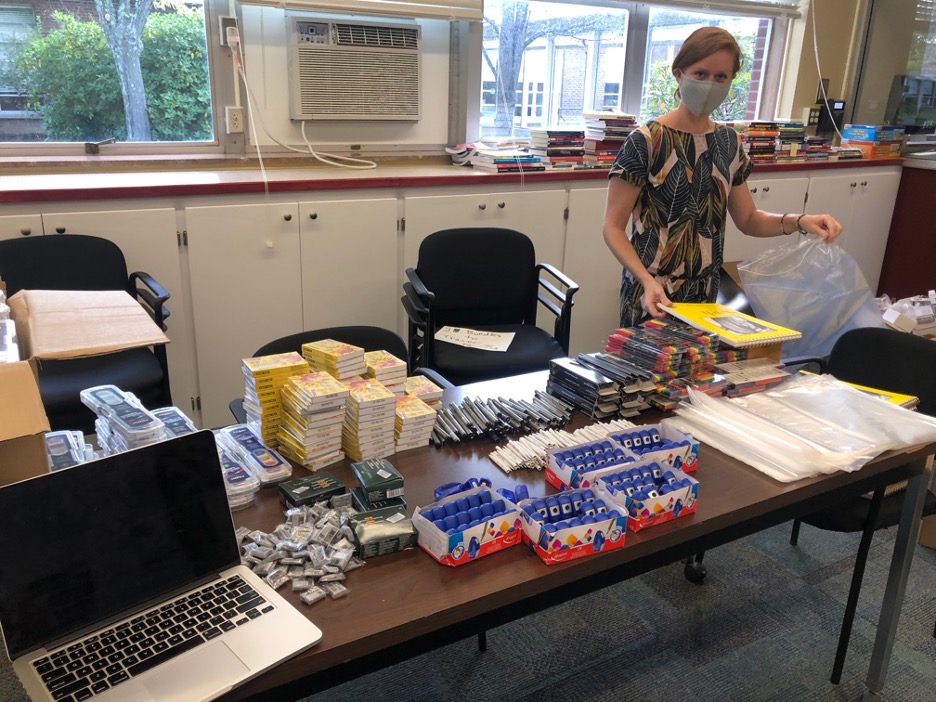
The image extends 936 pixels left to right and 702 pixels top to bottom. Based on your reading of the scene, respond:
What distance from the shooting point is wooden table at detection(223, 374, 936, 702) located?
0.96m

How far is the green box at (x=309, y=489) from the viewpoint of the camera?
122 cm

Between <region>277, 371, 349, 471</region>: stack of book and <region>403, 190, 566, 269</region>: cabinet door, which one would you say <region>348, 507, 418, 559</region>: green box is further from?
<region>403, 190, 566, 269</region>: cabinet door

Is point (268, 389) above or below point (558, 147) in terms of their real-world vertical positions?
below

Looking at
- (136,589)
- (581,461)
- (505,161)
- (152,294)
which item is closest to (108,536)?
(136,589)

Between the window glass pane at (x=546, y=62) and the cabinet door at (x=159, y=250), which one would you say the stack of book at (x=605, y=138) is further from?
the cabinet door at (x=159, y=250)

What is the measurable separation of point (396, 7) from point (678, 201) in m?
1.80

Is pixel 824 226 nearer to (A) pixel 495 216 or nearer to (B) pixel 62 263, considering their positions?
(A) pixel 495 216

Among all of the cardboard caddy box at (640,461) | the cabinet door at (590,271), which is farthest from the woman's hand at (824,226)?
the cabinet door at (590,271)

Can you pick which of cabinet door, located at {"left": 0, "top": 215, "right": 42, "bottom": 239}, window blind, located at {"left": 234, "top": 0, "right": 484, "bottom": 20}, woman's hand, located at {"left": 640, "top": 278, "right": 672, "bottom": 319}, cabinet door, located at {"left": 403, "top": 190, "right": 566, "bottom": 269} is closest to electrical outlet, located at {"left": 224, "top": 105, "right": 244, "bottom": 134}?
window blind, located at {"left": 234, "top": 0, "right": 484, "bottom": 20}

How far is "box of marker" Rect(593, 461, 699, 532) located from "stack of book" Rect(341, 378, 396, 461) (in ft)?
1.36

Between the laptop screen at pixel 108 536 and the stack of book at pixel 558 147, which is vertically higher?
the stack of book at pixel 558 147

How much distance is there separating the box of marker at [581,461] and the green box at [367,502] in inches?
11.3

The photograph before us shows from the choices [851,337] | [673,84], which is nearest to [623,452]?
[851,337]

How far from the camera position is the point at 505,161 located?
3.29 meters
